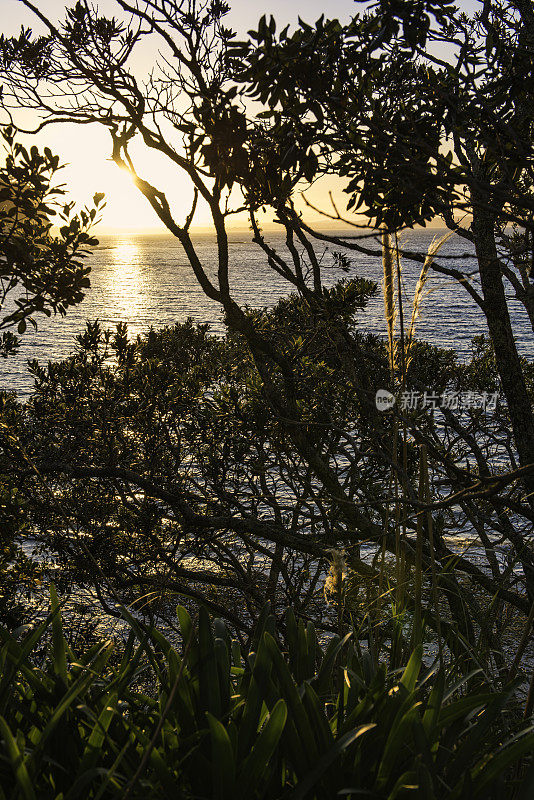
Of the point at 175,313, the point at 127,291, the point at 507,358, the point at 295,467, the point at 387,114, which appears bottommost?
the point at 295,467

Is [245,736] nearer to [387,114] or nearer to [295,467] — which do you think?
[387,114]

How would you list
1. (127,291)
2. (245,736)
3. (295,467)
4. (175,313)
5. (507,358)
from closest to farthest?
(245,736) → (507,358) → (295,467) → (175,313) → (127,291)

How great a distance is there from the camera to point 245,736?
1923 mm

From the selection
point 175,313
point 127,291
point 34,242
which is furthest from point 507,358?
point 127,291

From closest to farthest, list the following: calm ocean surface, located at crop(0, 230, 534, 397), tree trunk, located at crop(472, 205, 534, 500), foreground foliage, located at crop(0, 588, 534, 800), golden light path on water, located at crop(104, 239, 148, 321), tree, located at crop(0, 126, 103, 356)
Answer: foreground foliage, located at crop(0, 588, 534, 800)
tree, located at crop(0, 126, 103, 356)
tree trunk, located at crop(472, 205, 534, 500)
calm ocean surface, located at crop(0, 230, 534, 397)
golden light path on water, located at crop(104, 239, 148, 321)

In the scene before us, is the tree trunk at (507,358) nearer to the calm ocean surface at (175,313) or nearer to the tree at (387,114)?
the tree at (387,114)

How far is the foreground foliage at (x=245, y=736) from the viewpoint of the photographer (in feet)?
5.73

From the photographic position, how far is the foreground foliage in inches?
68.8

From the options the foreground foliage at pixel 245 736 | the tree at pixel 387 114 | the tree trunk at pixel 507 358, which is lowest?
the foreground foliage at pixel 245 736

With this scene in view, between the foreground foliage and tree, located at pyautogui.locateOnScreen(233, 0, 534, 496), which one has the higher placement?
tree, located at pyautogui.locateOnScreen(233, 0, 534, 496)

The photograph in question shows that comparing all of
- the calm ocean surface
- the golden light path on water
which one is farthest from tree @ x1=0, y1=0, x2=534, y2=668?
the golden light path on water

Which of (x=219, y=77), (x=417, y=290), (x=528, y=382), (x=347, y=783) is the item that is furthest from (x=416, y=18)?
(x=528, y=382)

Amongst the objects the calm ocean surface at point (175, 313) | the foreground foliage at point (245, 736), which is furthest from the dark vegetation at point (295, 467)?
the calm ocean surface at point (175, 313)

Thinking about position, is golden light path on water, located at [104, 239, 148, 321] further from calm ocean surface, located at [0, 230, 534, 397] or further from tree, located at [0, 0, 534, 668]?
tree, located at [0, 0, 534, 668]
